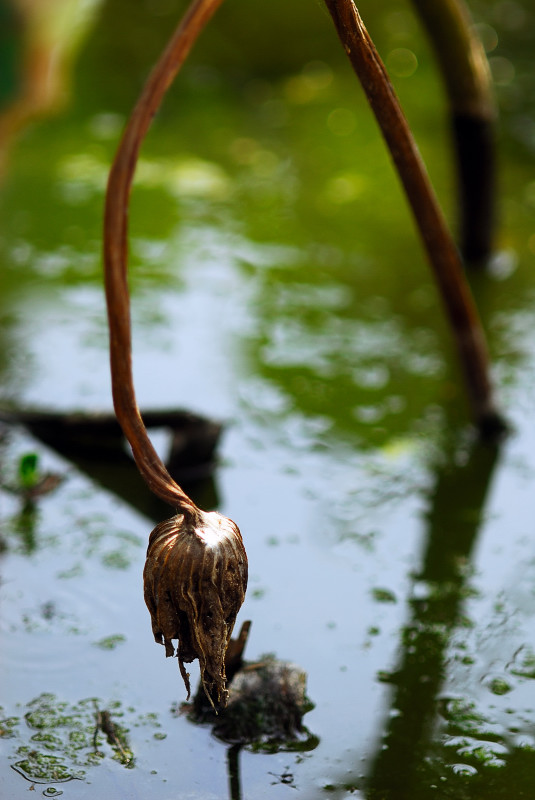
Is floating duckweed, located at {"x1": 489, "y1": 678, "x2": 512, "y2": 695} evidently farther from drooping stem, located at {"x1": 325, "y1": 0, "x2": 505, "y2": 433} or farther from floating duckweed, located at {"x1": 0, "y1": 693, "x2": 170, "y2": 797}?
drooping stem, located at {"x1": 325, "y1": 0, "x2": 505, "y2": 433}

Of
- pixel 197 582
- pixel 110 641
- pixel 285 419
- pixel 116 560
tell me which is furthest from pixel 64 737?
pixel 285 419

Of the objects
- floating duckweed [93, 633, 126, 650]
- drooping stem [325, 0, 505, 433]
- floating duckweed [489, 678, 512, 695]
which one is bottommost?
floating duckweed [489, 678, 512, 695]

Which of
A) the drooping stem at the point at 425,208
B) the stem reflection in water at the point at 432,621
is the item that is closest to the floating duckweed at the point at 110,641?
the stem reflection in water at the point at 432,621

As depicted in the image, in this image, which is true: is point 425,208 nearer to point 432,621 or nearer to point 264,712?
point 432,621

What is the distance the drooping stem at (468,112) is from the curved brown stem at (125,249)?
1364mm

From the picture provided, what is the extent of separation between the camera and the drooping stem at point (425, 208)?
1.43 meters

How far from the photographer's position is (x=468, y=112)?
2713 millimetres

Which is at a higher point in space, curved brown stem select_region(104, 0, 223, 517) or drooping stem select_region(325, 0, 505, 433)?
drooping stem select_region(325, 0, 505, 433)

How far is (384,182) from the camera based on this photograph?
3.36 metres

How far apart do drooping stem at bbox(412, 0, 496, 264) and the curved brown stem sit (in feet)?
4.47

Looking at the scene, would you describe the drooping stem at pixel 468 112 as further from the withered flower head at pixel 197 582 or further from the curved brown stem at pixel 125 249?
the withered flower head at pixel 197 582

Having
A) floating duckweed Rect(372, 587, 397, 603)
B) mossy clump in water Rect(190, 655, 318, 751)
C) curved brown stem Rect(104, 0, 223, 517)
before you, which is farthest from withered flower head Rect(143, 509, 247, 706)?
floating duckweed Rect(372, 587, 397, 603)

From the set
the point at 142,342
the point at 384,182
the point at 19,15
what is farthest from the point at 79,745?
the point at 19,15

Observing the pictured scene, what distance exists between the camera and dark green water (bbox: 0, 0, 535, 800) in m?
1.47
